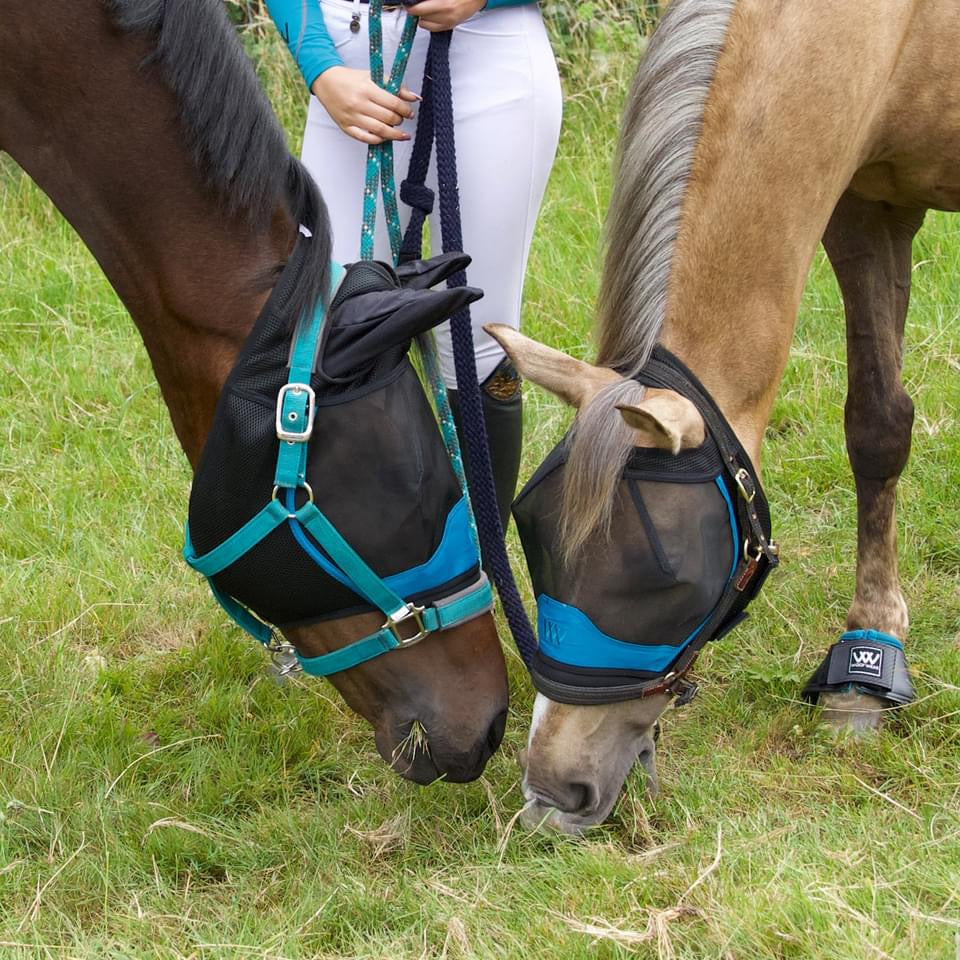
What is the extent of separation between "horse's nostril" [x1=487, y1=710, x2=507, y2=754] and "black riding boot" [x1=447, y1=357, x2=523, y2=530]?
1.95 ft

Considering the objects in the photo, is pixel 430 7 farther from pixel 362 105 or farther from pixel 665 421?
pixel 665 421

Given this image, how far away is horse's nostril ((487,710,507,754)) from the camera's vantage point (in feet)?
7.61

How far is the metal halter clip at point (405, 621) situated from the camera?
A: 2.16 metres

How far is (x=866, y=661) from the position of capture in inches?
115

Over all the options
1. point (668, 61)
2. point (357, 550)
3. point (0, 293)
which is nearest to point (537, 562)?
point (357, 550)

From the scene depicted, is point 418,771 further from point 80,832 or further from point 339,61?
point 339,61

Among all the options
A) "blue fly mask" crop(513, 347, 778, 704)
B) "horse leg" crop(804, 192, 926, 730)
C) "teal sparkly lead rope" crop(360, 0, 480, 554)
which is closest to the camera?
"blue fly mask" crop(513, 347, 778, 704)

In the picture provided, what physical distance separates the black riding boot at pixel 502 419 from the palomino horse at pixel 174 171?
2.30 ft

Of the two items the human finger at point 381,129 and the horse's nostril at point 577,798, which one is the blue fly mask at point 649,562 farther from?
the human finger at point 381,129

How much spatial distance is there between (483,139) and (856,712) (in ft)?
5.22

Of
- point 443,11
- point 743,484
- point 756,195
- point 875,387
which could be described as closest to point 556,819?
point 743,484

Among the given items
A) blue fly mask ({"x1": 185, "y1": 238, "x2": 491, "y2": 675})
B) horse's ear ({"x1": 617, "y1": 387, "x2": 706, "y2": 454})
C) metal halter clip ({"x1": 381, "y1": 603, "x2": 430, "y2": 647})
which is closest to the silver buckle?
blue fly mask ({"x1": 185, "y1": 238, "x2": 491, "y2": 675})

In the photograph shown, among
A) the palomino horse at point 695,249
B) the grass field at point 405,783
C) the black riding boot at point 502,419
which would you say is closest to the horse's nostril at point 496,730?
the palomino horse at point 695,249

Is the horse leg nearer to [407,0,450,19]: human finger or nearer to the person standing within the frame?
the person standing
